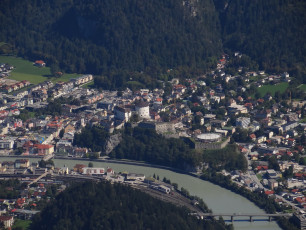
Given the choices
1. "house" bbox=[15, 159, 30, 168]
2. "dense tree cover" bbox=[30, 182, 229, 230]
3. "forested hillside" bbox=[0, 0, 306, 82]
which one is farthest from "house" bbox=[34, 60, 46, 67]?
"dense tree cover" bbox=[30, 182, 229, 230]

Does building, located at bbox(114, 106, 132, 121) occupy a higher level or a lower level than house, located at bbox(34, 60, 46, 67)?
lower

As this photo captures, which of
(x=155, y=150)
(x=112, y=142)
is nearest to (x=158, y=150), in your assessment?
(x=155, y=150)

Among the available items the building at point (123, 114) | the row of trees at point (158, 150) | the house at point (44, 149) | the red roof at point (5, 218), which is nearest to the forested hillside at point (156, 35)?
the building at point (123, 114)

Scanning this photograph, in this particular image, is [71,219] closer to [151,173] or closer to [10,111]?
[151,173]

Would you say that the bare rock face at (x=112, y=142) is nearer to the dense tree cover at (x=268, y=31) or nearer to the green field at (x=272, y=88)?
the green field at (x=272, y=88)

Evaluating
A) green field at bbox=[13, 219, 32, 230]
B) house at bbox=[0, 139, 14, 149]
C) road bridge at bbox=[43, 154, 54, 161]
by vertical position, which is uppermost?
house at bbox=[0, 139, 14, 149]

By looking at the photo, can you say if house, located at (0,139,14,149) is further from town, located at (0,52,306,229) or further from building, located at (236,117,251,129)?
building, located at (236,117,251,129)

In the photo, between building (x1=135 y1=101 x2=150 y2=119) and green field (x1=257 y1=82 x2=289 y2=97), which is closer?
building (x1=135 y1=101 x2=150 y2=119)
